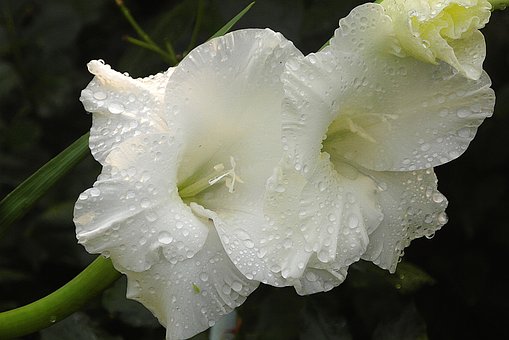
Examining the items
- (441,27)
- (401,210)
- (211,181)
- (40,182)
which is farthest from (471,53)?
(40,182)

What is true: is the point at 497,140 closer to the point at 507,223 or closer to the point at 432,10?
the point at 507,223

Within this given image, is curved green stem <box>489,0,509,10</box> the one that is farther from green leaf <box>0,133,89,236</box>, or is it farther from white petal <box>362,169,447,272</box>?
green leaf <box>0,133,89,236</box>

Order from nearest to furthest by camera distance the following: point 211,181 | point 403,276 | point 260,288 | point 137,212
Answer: point 137,212 → point 211,181 → point 403,276 → point 260,288

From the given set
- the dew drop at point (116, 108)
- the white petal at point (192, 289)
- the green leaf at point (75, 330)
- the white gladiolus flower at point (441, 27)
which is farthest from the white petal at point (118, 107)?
the green leaf at point (75, 330)

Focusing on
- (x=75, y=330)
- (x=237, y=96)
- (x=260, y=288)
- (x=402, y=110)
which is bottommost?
(x=260, y=288)

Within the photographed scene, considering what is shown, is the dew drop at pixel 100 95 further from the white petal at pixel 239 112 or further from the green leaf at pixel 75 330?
the green leaf at pixel 75 330

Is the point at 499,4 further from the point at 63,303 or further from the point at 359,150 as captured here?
the point at 63,303

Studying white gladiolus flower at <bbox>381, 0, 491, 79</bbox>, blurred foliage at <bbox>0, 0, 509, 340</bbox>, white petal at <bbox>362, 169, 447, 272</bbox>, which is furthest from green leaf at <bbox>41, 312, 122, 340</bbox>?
white gladiolus flower at <bbox>381, 0, 491, 79</bbox>
